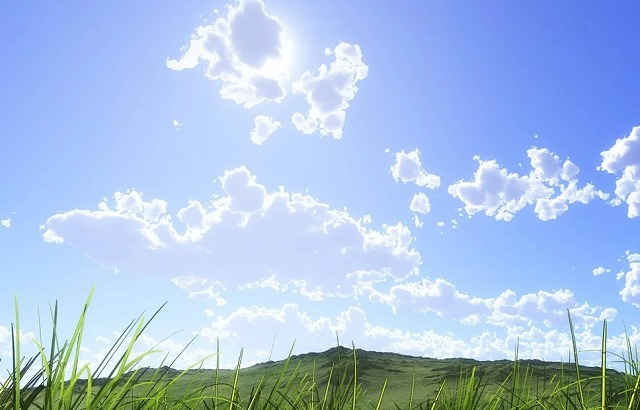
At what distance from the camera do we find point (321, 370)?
47.2ft

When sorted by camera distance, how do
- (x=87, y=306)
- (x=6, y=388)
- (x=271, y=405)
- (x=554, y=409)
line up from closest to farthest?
(x=87, y=306) → (x=6, y=388) → (x=271, y=405) → (x=554, y=409)

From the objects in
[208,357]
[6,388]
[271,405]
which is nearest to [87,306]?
[6,388]

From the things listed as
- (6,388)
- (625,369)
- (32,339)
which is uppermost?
(625,369)

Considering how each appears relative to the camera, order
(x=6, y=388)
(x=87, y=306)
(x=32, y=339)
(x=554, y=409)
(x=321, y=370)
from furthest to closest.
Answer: (x=321, y=370)
(x=554, y=409)
(x=6, y=388)
(x=32, y=339)
(x=87, y=306)

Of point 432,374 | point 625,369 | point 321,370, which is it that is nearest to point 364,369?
point 321,370

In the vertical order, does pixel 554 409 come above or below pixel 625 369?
below

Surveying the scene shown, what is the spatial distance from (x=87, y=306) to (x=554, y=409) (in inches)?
62.0

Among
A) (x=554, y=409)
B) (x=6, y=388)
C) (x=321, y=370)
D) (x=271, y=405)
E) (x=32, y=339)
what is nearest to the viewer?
(x=32, y=339)

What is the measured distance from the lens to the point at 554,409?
2.15 m

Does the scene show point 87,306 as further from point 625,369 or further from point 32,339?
point 625,369

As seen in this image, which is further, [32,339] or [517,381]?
[517,381]

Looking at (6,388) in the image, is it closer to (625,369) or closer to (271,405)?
(271,405)

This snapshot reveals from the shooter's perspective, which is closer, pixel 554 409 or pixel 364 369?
pixel 554 409

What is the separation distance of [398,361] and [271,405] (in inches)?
582
